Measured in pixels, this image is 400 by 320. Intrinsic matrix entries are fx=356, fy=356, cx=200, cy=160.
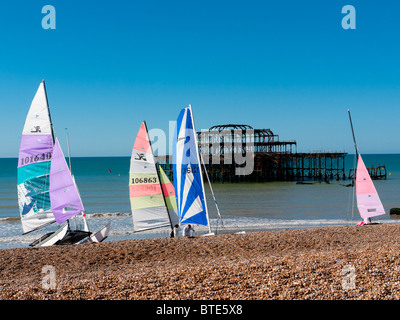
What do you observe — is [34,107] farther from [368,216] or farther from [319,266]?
[368,216]

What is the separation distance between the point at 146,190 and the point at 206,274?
795 centimetres

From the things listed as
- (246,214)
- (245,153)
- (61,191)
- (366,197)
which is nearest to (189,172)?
(61,191)

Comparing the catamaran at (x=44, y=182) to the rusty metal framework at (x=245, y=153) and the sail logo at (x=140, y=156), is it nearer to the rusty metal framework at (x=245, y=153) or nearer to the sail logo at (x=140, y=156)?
the sail logo at (x=140, y=156)

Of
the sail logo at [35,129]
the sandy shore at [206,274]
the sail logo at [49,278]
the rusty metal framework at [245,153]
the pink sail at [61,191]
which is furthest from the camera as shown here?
the rusty metal framework at [245,153]

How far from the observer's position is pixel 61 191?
14414 millimetres

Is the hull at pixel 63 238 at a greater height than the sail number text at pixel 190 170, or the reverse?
the sail number text at pixel 190 170

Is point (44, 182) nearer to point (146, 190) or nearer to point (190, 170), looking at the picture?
point (146, 190)

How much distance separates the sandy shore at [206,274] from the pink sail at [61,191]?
2.32m

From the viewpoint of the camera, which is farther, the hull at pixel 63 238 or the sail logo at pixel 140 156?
the sail logo at pixel 140 156

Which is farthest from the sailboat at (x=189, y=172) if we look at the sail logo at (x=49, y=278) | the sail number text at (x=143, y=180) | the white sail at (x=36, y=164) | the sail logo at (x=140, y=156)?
the white sail at (x=36, y=164)

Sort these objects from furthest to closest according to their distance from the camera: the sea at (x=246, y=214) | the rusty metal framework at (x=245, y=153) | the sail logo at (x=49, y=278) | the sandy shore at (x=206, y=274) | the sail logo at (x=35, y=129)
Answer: the rusty metal framework at (x=245, y=153), the sea at (x=246, y=214), the sail logo at (x=35, y=129), the sail logo at (x=49, y=278), the sandy shore at (x=206, y=274)

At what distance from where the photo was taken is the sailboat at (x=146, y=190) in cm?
1473
